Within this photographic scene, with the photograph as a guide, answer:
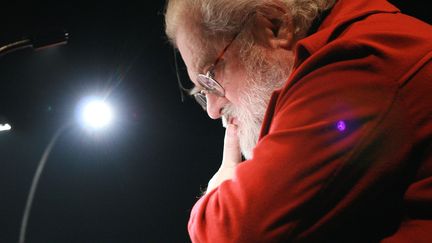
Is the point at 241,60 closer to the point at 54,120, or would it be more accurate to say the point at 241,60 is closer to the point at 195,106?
the point at 195,106

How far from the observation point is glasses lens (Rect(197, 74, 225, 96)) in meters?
1.18

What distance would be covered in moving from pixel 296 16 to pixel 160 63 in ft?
7.90

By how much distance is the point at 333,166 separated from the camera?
1.92ft

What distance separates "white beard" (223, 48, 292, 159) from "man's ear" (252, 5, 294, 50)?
5 cm

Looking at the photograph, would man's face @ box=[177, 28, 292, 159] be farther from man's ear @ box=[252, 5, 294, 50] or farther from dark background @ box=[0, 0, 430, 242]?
dark background @ box=[0, 0, 430, 242]

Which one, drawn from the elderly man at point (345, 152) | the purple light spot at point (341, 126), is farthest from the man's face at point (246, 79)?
the purple light spot at point (341, 126)

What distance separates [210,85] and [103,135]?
246 centimetres

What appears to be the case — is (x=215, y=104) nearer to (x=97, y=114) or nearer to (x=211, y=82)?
(x=211, y=82)

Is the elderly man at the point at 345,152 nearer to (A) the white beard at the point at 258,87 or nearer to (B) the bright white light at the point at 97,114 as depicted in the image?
(A) the white beard at the point at 258,87

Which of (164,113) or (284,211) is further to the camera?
(164,113)

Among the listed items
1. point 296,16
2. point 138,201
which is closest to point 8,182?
point 138,201

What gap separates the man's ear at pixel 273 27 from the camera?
1040mm

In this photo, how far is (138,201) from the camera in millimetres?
3438

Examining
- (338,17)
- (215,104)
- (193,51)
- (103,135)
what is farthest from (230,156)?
(103,135)
